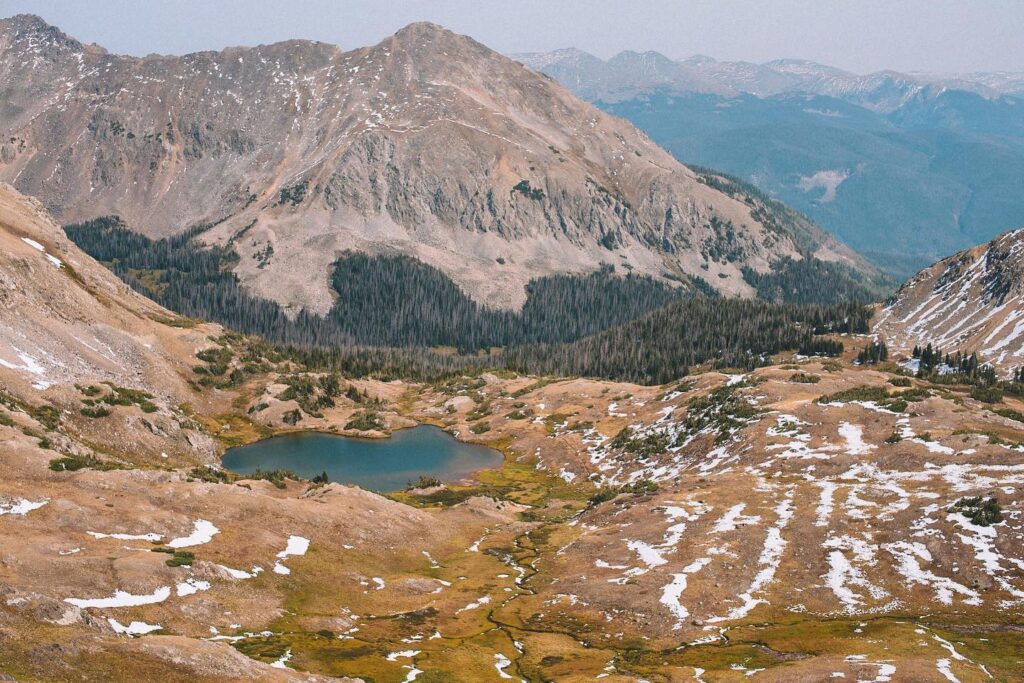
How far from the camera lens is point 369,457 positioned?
555 ft

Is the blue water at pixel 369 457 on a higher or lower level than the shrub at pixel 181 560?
lower

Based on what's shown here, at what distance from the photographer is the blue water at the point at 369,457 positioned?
498 ft

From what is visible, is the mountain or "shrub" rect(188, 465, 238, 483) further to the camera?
the mountain

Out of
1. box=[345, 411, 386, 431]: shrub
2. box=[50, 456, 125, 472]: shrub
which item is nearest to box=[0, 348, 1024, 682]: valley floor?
box=[50, 456, 125, 472]: shrub

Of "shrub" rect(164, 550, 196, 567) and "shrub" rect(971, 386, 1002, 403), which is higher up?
"shrub" rect(971, 386, 1002, 403)

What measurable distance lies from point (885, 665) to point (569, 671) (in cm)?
2022

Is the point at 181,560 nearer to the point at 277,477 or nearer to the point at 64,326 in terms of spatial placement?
the point at 277,477

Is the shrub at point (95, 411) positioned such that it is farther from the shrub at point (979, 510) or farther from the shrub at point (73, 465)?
the shrub at point (979, 510)

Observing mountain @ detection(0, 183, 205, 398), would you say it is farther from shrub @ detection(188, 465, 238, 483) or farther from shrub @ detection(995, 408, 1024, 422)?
shrub @ detection(995, 408, 1024, 422)

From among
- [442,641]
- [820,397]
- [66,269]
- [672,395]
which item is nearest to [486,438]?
[672,395]

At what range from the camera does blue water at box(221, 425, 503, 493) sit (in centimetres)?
15175

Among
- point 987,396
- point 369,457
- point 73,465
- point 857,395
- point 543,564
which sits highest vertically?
point 987,396

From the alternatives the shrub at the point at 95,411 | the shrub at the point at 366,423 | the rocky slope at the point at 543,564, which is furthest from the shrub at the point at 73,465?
the shrub at the point at 366,423

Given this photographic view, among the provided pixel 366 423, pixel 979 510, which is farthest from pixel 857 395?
pixel 366 423
